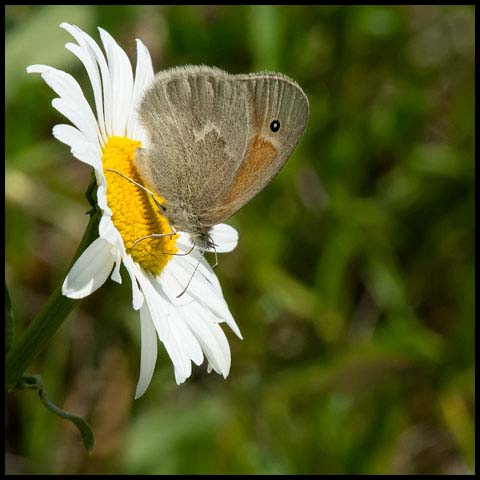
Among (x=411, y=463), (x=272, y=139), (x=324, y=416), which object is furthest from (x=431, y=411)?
(x=272, y=139)

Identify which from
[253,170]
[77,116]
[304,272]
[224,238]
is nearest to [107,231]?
[77,116]

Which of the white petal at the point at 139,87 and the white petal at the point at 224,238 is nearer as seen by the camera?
the white petal at the point at 139,87

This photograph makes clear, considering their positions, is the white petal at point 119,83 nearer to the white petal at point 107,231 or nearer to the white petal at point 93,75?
the white petal at point 93,75

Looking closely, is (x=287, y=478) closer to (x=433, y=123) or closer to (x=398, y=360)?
(x=398, y=360)

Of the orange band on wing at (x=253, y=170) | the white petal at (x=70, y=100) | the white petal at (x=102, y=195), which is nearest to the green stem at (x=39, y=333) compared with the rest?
the white petal at (x=102, y=195)

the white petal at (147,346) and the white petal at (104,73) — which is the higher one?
the white petal at (104,73)

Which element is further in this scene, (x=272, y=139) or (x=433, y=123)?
(x=433, y=123)
